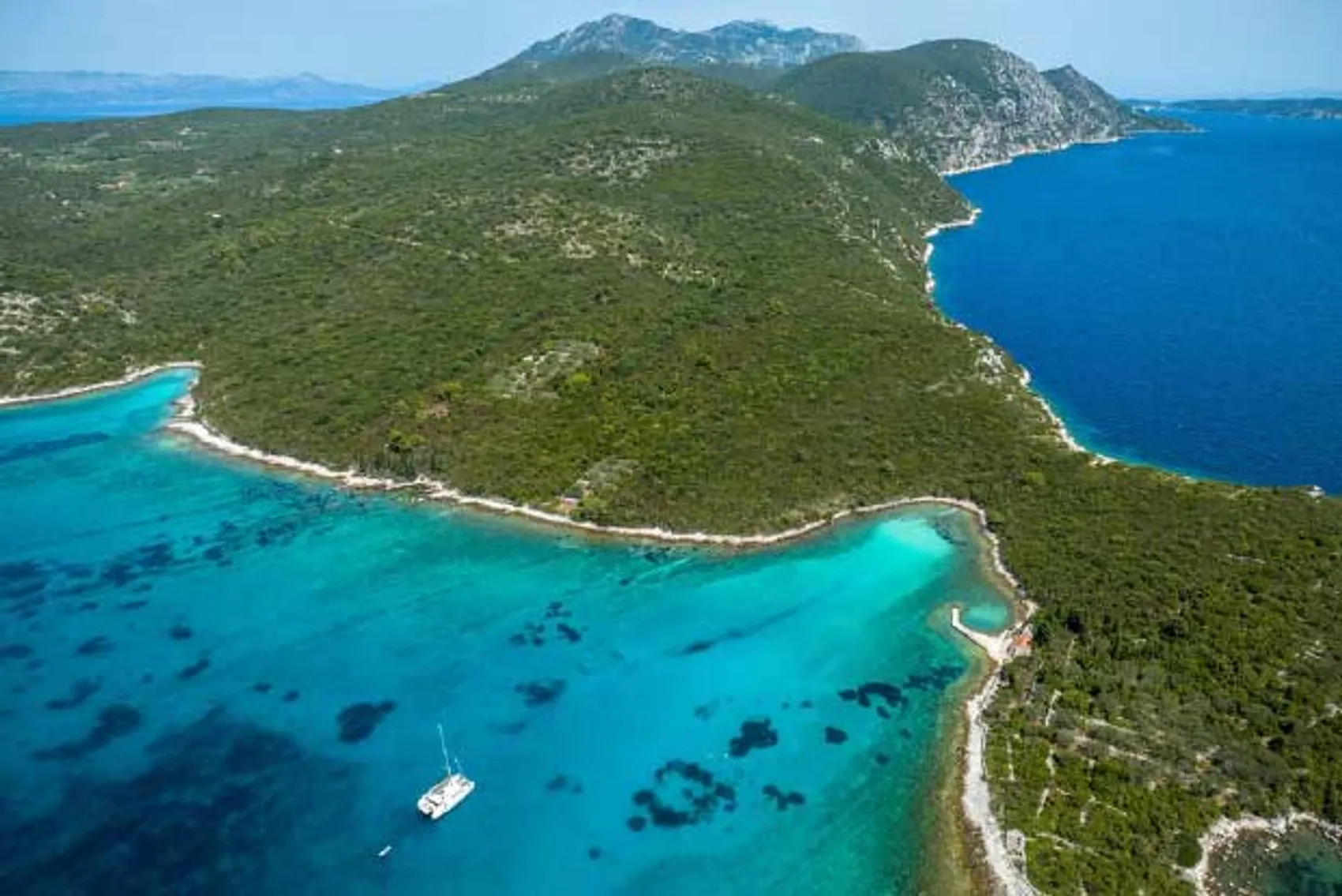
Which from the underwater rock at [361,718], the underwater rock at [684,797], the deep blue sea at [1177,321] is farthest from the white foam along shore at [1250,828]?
the underwater rock at [361,718]

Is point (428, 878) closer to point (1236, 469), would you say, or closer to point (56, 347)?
point (1236, 469)

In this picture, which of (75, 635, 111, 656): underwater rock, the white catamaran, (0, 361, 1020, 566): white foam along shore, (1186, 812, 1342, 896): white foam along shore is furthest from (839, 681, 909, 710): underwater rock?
(75, 635, 111, 656): underwater rock

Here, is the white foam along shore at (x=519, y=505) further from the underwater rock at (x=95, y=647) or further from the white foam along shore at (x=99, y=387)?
the underwater rock at (x=95, y=647)

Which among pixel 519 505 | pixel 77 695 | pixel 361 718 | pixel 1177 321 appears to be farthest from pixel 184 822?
pixel 1177 321

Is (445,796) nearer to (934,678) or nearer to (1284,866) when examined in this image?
(934,678)

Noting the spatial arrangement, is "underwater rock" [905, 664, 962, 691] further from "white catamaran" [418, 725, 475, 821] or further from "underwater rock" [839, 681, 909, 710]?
"white catamaran" [418, 725, 475, 821]
